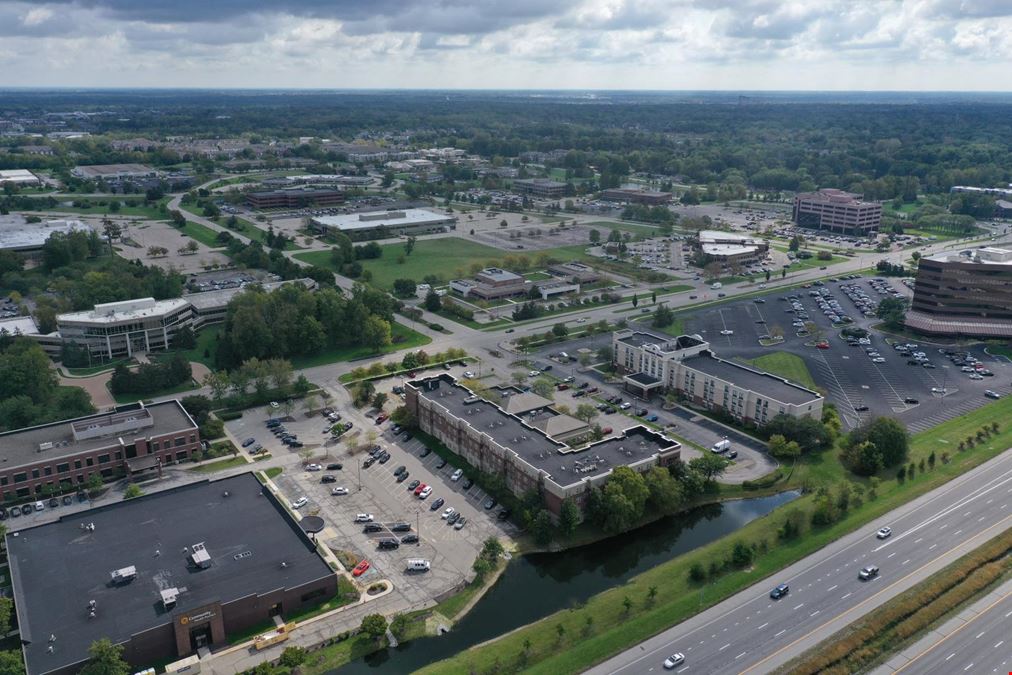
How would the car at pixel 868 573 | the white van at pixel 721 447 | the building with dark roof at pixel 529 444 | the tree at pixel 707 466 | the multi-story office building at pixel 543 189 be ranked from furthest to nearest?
the multi-story office building at pixel 543 189
the white van at pixel 721 447
the tree at pixel 707 466
the building with dark roof at pixel 529 444
the car at pixel 868 573

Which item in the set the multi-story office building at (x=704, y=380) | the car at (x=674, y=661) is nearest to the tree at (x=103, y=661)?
the car at (x=674, y=661)

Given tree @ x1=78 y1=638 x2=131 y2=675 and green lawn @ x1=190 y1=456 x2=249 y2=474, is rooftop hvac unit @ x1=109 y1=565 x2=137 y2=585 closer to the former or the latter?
tree @ x1=78 y1=638 x2=131 y2=675

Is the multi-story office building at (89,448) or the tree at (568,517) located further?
the multi-story office building at (89,448)

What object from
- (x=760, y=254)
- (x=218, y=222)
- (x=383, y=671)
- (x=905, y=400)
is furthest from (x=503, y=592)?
(x=218, y=222)

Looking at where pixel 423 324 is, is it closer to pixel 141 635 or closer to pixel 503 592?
pixel 503 592

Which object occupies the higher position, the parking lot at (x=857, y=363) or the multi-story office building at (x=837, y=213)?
the multi-story office building at (x=837, y=213)

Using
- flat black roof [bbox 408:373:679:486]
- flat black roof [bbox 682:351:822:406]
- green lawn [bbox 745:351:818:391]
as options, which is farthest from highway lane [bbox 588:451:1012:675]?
green lawn [bbox 745:351:818:391]

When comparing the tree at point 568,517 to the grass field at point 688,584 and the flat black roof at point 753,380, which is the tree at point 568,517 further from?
the flat black roof at point 753,380
